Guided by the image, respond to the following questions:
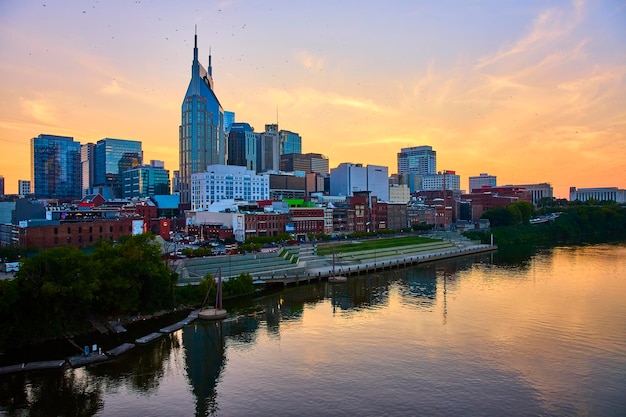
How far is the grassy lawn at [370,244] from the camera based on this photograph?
78625 millimetres

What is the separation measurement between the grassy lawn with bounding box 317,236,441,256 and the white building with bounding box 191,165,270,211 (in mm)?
64122

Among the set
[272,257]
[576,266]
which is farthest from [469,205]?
[272,257]

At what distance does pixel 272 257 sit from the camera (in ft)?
217

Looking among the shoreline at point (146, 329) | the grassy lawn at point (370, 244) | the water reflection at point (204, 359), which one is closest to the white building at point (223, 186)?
the grassy lawn at point (370, 244)

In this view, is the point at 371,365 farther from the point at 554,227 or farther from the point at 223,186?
the point at 223,186

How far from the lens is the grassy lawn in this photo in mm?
78625

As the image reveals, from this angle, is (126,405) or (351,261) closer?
(126,405)

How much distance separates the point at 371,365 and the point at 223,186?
405 feet

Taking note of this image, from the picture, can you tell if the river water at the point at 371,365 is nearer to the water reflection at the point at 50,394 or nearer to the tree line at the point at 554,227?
the water reflection at the point at 50,394

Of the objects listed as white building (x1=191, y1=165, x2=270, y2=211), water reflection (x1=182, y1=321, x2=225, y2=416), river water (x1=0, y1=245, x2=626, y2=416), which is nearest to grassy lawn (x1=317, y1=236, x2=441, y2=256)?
river water (x1=0, y1=245, x2=626, y2=416)

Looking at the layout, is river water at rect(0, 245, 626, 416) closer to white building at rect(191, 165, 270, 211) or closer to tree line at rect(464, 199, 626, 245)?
tree line at rect(464, 199, 626, 245)

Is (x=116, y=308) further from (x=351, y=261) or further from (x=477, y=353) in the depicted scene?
(x=351, y=261)

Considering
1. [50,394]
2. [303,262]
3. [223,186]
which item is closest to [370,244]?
[303,262]

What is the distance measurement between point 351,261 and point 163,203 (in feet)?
337
